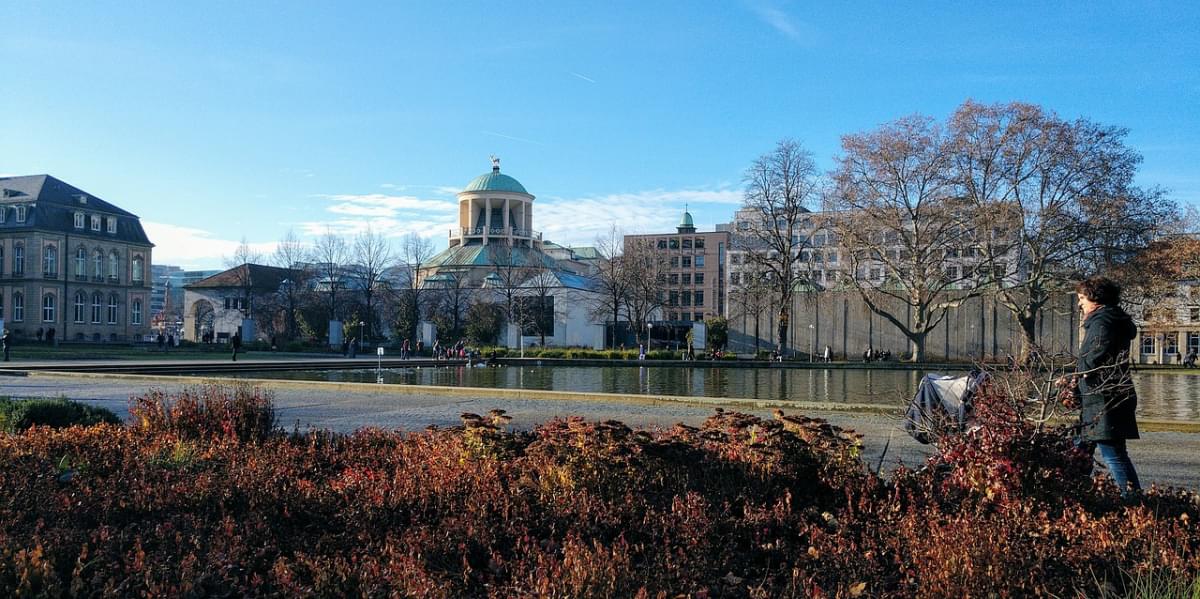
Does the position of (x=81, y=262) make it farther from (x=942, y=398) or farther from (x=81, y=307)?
(x=942, y=398)

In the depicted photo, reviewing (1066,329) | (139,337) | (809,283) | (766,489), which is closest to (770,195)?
(809,283)

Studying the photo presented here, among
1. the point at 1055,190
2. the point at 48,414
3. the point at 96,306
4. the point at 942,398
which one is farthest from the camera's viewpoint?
the point at 96,306

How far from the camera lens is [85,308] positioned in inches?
3221

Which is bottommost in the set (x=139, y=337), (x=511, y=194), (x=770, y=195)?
(x=139, y=337)

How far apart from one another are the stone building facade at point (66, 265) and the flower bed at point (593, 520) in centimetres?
7993

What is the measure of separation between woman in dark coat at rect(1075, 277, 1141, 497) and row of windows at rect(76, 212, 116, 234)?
9130 cm

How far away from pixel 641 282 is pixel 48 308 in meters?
52.7

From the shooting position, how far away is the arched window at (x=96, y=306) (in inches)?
3250

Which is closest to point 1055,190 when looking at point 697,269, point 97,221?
point 697,269

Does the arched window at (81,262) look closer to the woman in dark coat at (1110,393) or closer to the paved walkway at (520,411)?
the paved walkway at (520,411)

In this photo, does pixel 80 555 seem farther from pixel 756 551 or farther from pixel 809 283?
pixel 809 283

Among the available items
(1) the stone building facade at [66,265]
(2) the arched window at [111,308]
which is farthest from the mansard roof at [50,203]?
(2) the arched window at [111,308]

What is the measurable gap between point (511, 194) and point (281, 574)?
106 metres

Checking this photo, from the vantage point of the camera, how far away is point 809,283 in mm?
56031
